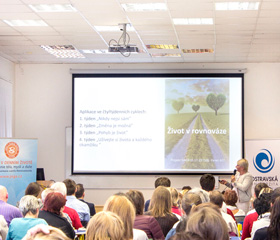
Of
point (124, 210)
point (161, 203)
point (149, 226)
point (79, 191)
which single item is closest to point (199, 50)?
point (79, 191)

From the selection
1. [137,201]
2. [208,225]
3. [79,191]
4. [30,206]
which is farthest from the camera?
[79,191]

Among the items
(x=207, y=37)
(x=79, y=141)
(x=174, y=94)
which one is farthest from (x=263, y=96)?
(x=79, y=141)

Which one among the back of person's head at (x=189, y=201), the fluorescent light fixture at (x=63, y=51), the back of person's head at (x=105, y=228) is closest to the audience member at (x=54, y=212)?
the back of person's head at (x=189, y=201)

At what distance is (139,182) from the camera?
1195cm

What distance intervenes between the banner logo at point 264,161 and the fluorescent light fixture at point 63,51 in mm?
4677

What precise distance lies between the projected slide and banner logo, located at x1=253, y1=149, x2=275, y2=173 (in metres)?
1.09

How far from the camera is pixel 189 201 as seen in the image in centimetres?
450

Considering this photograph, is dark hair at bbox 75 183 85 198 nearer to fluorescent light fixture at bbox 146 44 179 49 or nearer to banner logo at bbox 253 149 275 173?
fluorescent light fixture at bbox 146 44 179 49

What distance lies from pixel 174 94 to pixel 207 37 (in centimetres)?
274

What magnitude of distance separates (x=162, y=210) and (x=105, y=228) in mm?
2404

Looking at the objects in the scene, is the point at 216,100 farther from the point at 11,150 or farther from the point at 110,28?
the point at 11,150

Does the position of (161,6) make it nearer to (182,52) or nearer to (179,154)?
(182,52)

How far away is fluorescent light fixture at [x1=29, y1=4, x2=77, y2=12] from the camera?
7.41 m

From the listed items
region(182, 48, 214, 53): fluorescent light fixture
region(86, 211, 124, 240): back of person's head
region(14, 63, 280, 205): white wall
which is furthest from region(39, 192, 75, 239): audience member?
region(14, 63, 280, 205): white wall
